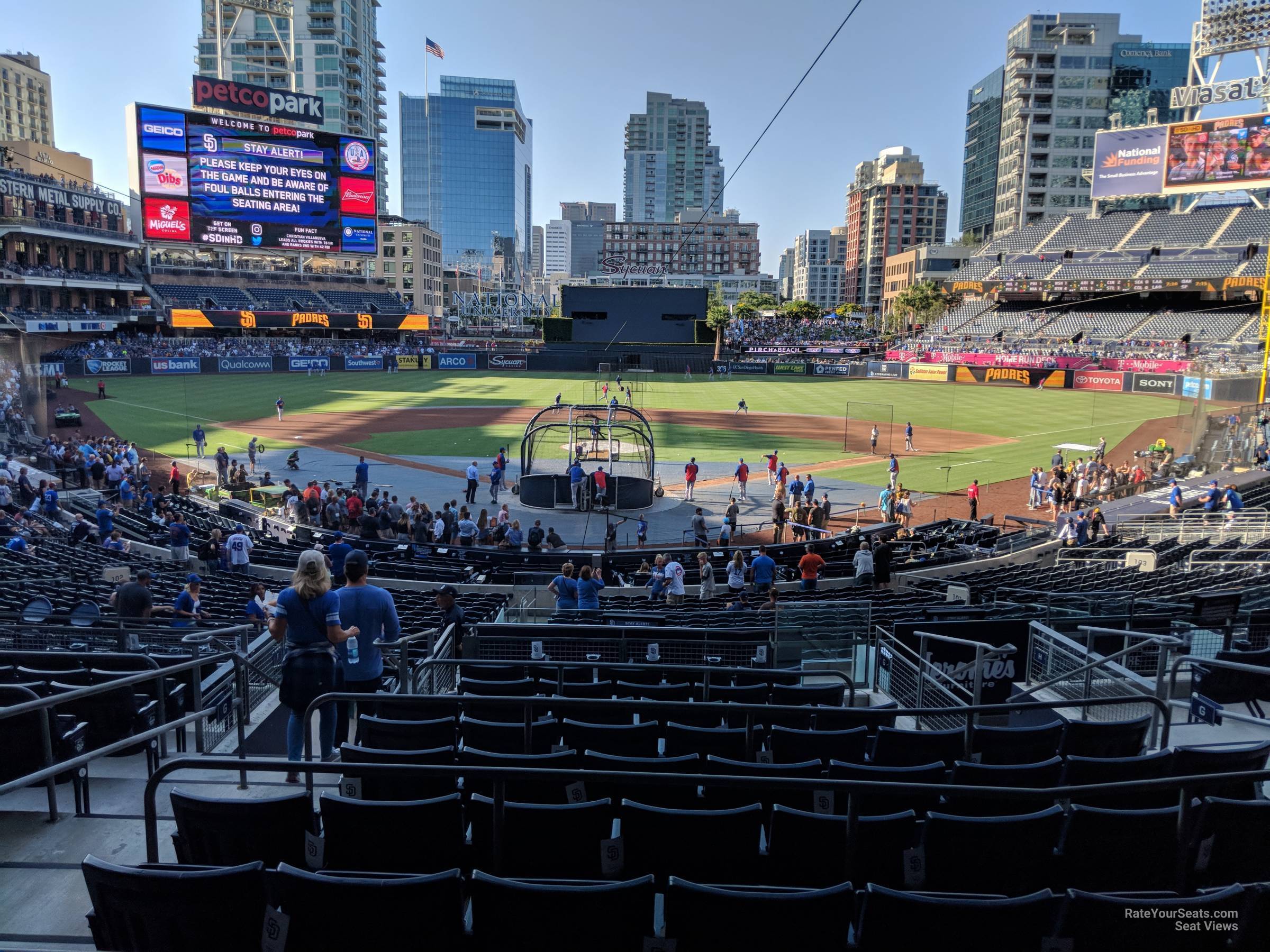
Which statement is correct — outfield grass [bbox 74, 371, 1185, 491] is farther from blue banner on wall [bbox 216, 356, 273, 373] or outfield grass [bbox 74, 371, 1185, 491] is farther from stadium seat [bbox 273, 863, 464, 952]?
stadium seat [bbox 273, 863, 464, 952]

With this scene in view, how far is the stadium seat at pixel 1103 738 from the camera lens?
5.58 meters

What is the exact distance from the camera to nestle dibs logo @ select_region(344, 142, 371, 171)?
248 feet

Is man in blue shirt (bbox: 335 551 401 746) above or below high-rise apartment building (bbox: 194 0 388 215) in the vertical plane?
below

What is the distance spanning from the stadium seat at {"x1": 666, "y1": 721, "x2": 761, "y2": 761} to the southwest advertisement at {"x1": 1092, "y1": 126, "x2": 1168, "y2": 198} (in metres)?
80.9

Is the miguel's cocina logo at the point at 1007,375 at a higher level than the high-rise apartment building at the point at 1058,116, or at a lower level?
lower

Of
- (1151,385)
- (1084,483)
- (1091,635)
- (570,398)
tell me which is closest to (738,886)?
(1091,635)

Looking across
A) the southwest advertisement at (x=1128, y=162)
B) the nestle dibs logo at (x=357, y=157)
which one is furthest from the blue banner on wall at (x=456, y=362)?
the southwest advertisement at (x=1128, y=162)

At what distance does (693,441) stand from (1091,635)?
1242 inches

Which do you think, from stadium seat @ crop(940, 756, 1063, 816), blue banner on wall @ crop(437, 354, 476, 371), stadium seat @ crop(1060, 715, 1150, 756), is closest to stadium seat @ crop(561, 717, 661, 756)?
stadium seat @ crop(940, 756, 1063, 816)

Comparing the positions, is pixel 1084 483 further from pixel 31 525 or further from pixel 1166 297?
pixel 1166 297

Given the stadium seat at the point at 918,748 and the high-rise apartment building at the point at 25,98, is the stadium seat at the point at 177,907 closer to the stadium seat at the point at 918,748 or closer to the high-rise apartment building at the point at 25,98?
the stadium seat at the point at 918,748

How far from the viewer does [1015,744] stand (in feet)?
18.6

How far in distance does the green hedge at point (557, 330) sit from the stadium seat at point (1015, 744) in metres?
83.6

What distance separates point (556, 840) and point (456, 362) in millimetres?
77643
